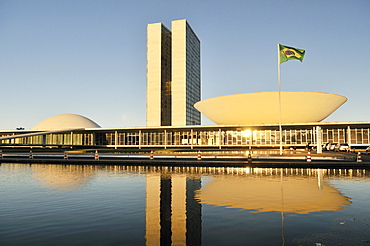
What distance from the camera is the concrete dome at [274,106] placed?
2606 inches

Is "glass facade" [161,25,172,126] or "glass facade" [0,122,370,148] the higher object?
"glass facade" [161,25,172,126]

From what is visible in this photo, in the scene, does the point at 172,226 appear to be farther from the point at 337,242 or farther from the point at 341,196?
the point at 341,196

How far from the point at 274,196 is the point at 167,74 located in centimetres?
14080

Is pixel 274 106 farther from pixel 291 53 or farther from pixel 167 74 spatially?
pixel 167 74

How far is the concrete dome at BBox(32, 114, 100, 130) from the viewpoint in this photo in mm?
117375

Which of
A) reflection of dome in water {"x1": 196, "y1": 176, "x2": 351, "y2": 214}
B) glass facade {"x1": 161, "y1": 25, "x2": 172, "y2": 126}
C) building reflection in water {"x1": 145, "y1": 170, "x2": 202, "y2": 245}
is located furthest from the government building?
glass facade {"x1": 161, "y1": 25, "x2": 172, "y2": 126}

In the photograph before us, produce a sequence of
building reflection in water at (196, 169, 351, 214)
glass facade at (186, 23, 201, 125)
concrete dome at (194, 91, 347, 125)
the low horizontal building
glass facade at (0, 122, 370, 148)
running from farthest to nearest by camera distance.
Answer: glass facade at (186, 23, 201, 125)
concrete dome at (194, 91, 347, 125)
glass facade at (0, 122, 370, 148)
the low horizontal building
building reflection in water at (196, 169, 351, 214)

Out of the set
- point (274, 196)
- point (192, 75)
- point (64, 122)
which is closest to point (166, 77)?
point (192, 75)

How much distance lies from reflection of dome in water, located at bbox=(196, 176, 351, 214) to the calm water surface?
29 millimetres

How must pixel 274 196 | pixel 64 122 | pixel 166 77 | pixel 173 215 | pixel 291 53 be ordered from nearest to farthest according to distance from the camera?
1. pixel 173 215
2. pixel 274 196
3. pixel 291 53
4. pixel 64 122
5. pixel 166 77

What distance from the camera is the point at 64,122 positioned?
11888 cm

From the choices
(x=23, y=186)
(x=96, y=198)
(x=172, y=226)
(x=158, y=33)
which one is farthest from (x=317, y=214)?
(x=158, y=33)

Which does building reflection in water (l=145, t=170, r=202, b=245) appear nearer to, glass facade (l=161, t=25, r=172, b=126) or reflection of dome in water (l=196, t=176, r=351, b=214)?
reflection of dome in water (l=196, t=176, r=351, b=214)

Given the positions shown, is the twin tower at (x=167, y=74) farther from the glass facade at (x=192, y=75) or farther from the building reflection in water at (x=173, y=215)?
the building reflection in water at (x=173, y=215)
